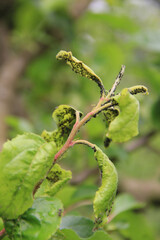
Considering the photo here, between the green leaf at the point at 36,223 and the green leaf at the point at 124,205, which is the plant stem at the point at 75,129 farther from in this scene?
the green leaf at the point at 124,205

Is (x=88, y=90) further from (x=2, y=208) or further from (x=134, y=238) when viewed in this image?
(x=2, y=208)

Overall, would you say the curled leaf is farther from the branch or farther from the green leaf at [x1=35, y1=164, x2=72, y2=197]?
the branch

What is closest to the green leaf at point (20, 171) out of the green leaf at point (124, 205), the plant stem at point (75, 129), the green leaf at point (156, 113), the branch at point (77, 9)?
the plant stem at point (75, 129)

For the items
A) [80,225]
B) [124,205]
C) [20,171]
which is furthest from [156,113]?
[20,171]

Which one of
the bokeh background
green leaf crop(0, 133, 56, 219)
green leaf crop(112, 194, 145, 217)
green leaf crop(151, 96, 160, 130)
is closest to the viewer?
green leaf crop(0, 133, 56, 219)

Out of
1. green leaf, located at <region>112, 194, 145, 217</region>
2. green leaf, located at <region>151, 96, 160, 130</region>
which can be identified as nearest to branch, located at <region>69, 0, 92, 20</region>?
green leaf, located at <region>151, 96, 160, 130</region>

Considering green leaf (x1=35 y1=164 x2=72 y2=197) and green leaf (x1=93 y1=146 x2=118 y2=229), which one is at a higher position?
green leaf (x1=35 y1=164 x2=72 y2=197)
